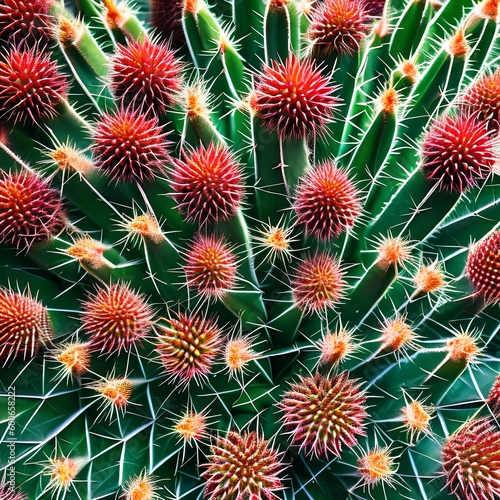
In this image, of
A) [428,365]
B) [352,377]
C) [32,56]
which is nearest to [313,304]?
[352,377]

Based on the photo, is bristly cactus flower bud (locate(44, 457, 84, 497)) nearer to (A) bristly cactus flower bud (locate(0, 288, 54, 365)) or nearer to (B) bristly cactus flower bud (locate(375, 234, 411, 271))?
(A) bristly cactus flower bud (locate(0, 288, 54, 365))

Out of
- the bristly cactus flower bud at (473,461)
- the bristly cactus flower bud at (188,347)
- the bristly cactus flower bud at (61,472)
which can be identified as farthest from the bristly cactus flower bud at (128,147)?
the bristly cactus flower bud at (473,461)

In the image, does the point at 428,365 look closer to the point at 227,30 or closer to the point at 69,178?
the point at 69,178

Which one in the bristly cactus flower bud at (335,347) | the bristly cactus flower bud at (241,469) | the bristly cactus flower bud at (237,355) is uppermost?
the bristly cactus flower bud at (335,347)

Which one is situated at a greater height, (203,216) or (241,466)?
(203,216)

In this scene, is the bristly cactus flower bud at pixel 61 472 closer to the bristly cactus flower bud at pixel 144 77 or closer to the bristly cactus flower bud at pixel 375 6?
the bristly cactus flower bud at pixel 144 77

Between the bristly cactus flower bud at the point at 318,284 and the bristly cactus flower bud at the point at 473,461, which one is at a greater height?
the bristly cactus flower bud at the point at 318,284

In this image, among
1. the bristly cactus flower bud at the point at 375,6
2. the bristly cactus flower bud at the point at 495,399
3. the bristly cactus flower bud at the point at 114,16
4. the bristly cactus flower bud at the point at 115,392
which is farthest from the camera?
the bristly cactus flower bud at the point at 375,6
